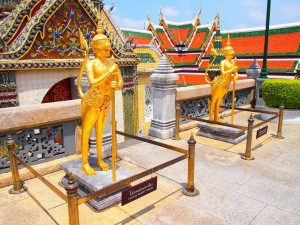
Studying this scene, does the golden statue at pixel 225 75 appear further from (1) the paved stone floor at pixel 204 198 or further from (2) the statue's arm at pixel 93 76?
(2) the statue's arm at pixel 93 76

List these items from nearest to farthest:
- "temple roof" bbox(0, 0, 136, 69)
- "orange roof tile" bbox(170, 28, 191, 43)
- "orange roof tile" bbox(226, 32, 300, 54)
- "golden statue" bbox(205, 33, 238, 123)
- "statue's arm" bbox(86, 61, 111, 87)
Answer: "statue's arm" bbox(86, 61, 111, 87), "golden statue" bbox(205, 33, 238, 123), "temple roof" bbox(0, 0, 136, 69), "orange roof tile" bbox(226, 32, 300, 54), "orange roof tile" bbox(170, 28, 191, 43)

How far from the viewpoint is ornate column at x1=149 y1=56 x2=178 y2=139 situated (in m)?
7.06

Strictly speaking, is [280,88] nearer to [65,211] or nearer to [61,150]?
[61,150]

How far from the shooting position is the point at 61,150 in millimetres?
5137

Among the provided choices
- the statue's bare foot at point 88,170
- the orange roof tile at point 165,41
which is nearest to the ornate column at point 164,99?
the statue's bare foot at point 88,170

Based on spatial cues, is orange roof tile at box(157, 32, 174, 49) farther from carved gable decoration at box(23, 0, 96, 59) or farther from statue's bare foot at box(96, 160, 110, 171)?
statue's bare foot at box(96, 160, 110, 171)

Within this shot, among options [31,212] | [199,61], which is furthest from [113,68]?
[199,61]

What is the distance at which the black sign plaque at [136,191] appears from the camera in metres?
3.21

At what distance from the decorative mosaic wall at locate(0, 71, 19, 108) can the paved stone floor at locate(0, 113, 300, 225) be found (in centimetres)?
526

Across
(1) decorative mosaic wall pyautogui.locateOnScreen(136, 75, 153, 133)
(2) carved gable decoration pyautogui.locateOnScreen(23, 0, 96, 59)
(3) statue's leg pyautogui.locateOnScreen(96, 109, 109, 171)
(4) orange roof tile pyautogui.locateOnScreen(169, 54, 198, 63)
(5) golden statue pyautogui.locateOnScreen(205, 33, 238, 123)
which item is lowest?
(1) decorative mosaic wall pyautogui.locateOnScreen(136, 75, 153, 133)

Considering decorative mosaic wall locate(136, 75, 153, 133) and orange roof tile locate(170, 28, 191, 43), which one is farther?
orange roof tile locate(170, 28, 191, 43)

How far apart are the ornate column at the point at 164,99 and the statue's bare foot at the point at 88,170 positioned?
3.41 metres

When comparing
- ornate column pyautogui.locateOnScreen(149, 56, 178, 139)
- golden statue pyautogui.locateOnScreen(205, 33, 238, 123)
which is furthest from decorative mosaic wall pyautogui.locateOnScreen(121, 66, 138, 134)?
golden statue pyautogui.locateOnScreen(205, 33, 238, 123)

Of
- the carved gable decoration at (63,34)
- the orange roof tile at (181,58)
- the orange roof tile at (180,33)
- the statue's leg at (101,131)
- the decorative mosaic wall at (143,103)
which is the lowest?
the decorative mosaic wall at (143,103)
